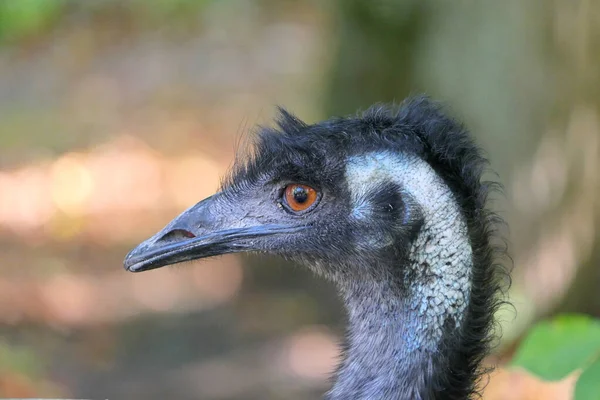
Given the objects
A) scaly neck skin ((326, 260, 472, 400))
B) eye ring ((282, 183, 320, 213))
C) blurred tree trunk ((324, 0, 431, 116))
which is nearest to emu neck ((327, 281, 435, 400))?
scaly neck skin ((326, 260, 472, 400))

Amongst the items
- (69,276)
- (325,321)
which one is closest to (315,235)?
(325,321)

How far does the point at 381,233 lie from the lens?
242 centimetres

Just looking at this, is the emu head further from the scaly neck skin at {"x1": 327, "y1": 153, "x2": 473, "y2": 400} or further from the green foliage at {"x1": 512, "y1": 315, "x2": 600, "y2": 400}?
the green foliage at {"x1": 512, "y1": 315, "x2": 600, "y2": 400}

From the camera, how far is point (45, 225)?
27.4 feet

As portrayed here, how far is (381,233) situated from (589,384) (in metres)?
0.71

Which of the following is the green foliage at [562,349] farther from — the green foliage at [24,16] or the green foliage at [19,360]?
the green foliage at [24,16]

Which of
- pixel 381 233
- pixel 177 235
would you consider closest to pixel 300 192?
pixel 381 233

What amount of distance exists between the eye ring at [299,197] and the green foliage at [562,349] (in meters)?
0.82

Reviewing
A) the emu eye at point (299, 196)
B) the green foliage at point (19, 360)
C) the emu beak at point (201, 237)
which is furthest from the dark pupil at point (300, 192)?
the green foliage at point (19, 360)

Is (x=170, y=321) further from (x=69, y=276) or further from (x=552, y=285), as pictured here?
(x=552, y=285)

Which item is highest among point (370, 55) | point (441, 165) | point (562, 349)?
point (370, 55)

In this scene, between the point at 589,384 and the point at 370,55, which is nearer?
the point at 589,384

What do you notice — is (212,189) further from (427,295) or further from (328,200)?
(427,295)

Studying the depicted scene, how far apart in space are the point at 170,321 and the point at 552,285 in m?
3.00
